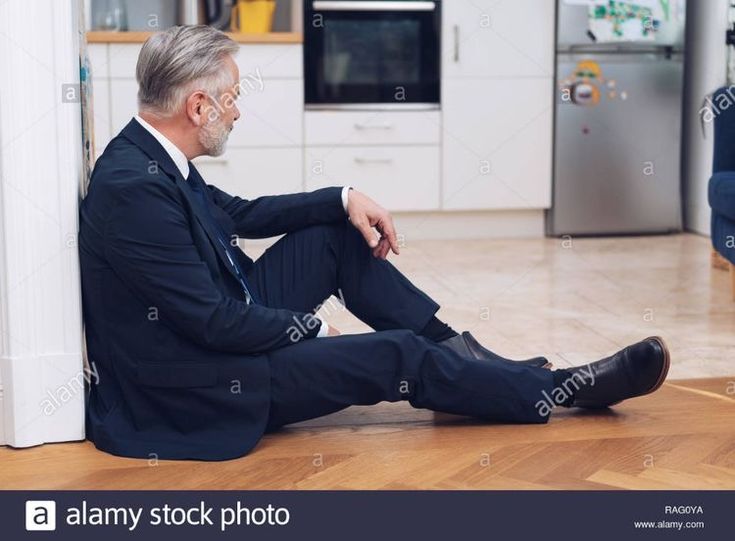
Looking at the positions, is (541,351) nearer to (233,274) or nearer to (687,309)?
(687,309)

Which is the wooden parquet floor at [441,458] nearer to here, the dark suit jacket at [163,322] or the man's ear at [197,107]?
the dark suit jacket at [163,322]

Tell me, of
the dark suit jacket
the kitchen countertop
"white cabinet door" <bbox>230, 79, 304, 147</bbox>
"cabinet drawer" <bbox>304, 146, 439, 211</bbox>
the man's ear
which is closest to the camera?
the dark suit jacket

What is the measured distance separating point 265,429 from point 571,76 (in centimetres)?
315

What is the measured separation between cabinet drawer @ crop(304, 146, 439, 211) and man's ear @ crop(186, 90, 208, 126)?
2.71 meters

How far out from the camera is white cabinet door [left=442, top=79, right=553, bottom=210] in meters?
5.25

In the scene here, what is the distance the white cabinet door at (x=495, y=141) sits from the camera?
5.25 m

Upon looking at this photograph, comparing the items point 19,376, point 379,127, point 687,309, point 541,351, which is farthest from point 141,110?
point 379,127

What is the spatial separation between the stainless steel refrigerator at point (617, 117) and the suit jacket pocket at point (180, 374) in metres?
3.23

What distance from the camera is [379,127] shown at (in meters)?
5.18

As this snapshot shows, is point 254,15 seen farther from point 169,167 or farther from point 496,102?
point 169,167

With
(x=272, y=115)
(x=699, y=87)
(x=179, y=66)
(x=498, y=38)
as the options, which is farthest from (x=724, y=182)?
(x=179, y=66)

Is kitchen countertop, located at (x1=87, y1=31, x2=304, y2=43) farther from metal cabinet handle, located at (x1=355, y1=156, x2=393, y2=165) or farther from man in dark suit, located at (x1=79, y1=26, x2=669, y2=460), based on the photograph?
man in dark suit, located at (x1=79, y1=26, x2=669, y2=460)

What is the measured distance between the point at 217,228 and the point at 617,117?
3.09 m

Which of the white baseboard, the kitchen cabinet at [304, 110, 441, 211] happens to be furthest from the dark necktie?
Result: the kitchen cabinet at [304, 110, 441, 211]
